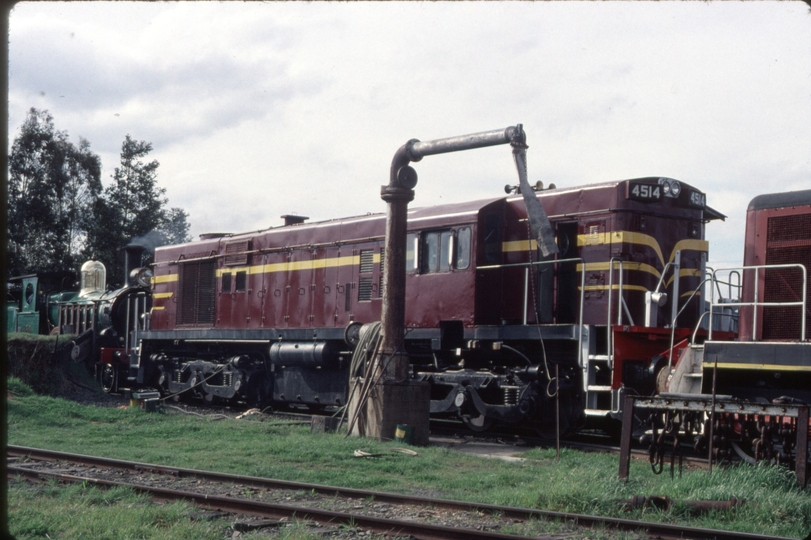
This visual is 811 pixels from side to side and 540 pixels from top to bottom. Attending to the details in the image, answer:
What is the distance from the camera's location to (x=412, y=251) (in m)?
14.8

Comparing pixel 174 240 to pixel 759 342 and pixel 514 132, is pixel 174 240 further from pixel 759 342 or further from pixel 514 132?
pixel 759 342

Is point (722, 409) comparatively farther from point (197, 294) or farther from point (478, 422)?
point (197, 294)

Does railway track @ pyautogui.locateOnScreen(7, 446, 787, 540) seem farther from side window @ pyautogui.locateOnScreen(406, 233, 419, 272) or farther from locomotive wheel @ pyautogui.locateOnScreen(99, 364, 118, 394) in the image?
locomotive wheel @ pyautogui.locateOnScreen(99, 364, 118, 394)

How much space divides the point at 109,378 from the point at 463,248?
14.3m

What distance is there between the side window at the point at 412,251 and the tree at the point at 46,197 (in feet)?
97.9

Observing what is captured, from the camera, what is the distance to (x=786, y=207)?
9664 millimetres

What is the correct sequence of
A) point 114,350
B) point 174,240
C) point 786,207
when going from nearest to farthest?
1. point 786,207
2. point 114,350
3. point 174,240

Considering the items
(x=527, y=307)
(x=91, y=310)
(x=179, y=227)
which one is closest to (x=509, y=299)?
(x=527, y=307)

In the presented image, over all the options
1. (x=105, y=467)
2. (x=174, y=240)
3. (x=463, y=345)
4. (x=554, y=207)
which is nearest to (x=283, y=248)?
(x=463, y=345)

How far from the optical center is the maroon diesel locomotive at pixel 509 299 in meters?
12.3

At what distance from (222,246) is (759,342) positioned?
13202 millimetres

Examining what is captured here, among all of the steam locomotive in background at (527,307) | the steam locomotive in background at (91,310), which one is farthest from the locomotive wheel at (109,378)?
the steam locomotive in background at (527,307)

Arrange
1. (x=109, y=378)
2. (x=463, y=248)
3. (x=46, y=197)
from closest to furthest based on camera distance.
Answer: (x=463, y=248)
(x=109, y=378)
(x=46, y=197)

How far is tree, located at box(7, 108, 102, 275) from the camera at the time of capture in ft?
130
